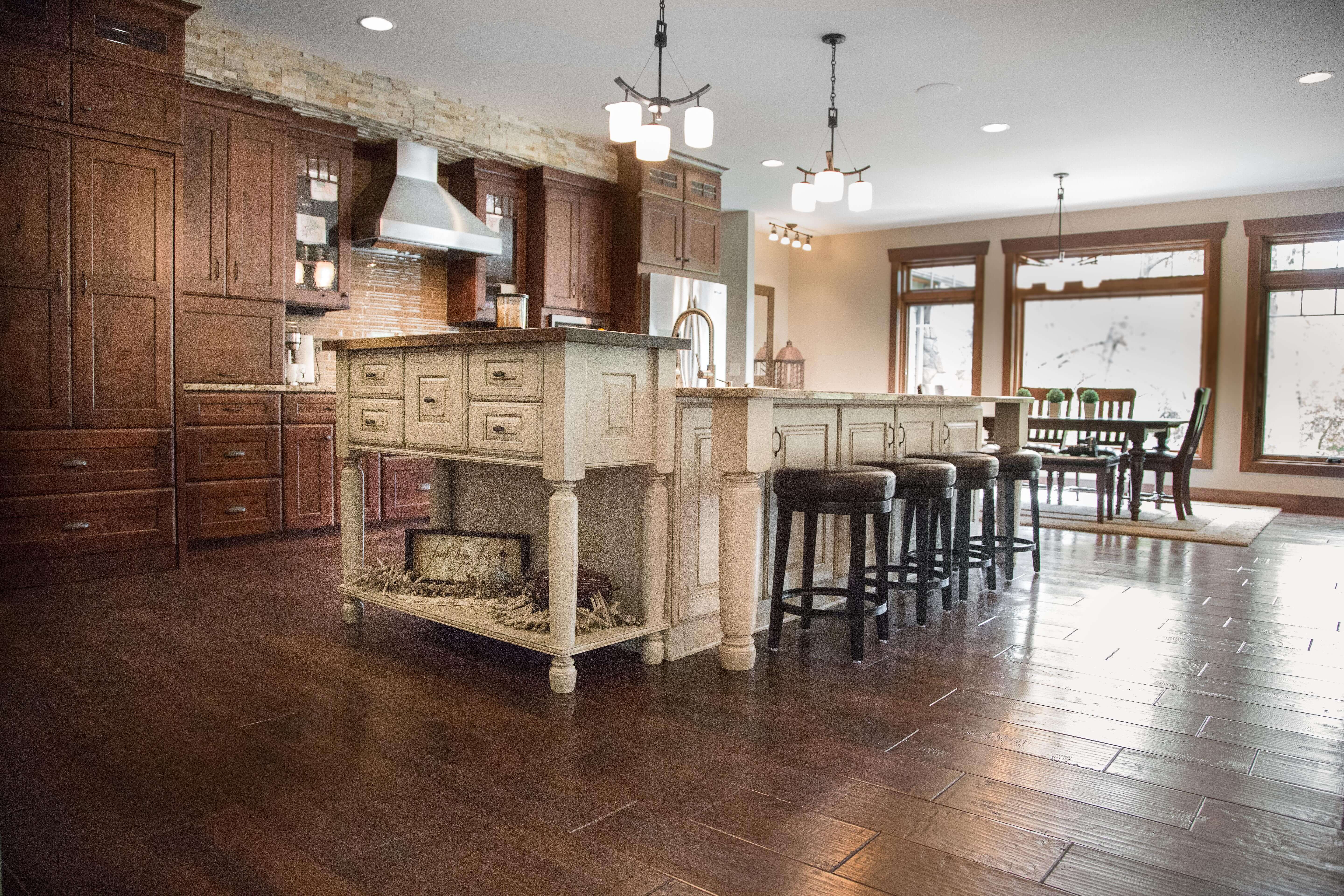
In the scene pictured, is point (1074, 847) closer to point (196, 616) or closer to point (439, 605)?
point (439, 605)

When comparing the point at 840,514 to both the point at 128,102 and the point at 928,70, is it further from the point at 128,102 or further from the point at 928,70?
the point at 128,102

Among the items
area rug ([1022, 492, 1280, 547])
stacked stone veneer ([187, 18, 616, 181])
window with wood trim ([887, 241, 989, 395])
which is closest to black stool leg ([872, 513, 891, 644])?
area rug ([1022, 492, 1280, 547])

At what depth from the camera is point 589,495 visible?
291 cm

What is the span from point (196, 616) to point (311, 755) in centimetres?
159

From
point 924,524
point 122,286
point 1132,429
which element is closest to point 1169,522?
point 1132,429

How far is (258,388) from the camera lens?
4.70 m

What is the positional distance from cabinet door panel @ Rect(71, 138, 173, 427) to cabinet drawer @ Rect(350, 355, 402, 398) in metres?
1.57

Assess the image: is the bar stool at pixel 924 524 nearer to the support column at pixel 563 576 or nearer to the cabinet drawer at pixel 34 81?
the support column at pixel 563 576

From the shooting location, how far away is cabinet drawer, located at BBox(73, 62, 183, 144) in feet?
12.7

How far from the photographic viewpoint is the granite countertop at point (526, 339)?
2367 mm

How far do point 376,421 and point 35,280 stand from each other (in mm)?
1937

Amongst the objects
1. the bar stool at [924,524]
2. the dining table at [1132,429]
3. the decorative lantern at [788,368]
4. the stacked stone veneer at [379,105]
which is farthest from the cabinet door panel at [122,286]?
the decorative lantern at [788,368]

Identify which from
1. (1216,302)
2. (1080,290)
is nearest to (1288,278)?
(1216,302)

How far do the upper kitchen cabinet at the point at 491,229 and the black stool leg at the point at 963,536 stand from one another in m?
3.66
